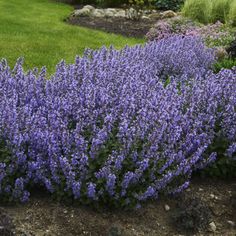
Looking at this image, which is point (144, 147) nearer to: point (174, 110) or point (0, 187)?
point (174, 110)

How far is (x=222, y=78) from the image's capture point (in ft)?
15.7

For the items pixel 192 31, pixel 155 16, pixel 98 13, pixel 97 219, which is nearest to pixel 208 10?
pixel 155 16

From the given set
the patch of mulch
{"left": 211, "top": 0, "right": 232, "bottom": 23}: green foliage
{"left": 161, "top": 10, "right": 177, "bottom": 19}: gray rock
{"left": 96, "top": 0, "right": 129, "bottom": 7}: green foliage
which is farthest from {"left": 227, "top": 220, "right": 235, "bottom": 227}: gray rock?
{"left": 96, "top": 0, "right": 129, "bottom": 7}: green foliage

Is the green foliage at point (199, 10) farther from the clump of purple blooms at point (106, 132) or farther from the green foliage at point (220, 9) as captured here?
the clump of purple blooms at point (106, 132)

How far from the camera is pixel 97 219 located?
3611mm

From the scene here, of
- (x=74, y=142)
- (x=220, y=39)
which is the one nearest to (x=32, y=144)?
Answer: (x=74, y=142)

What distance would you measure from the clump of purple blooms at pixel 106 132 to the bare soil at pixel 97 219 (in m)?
0.11

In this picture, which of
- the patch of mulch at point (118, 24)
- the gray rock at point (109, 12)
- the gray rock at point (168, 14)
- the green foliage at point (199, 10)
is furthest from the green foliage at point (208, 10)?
the gray rock at point (109, 12)

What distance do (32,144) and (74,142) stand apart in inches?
13.4

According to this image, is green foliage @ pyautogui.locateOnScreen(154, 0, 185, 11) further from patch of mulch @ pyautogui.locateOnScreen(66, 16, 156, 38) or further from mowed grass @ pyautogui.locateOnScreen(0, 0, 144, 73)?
mowed grass @ pyautogui.locateOnScreen(0, 0, 144, 73)

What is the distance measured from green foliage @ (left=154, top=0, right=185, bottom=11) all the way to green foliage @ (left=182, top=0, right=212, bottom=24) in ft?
4.90

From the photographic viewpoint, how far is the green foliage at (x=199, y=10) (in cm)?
1177

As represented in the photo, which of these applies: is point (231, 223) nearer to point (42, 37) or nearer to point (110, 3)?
point (42, 37)

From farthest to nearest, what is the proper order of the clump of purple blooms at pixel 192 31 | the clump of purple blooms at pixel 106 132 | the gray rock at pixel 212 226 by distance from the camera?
1. the clump of purple blooms at pixel 192 31
2. the gray rock at pixel 212 226
3. the clump of purple blooms at pixel 106 132
